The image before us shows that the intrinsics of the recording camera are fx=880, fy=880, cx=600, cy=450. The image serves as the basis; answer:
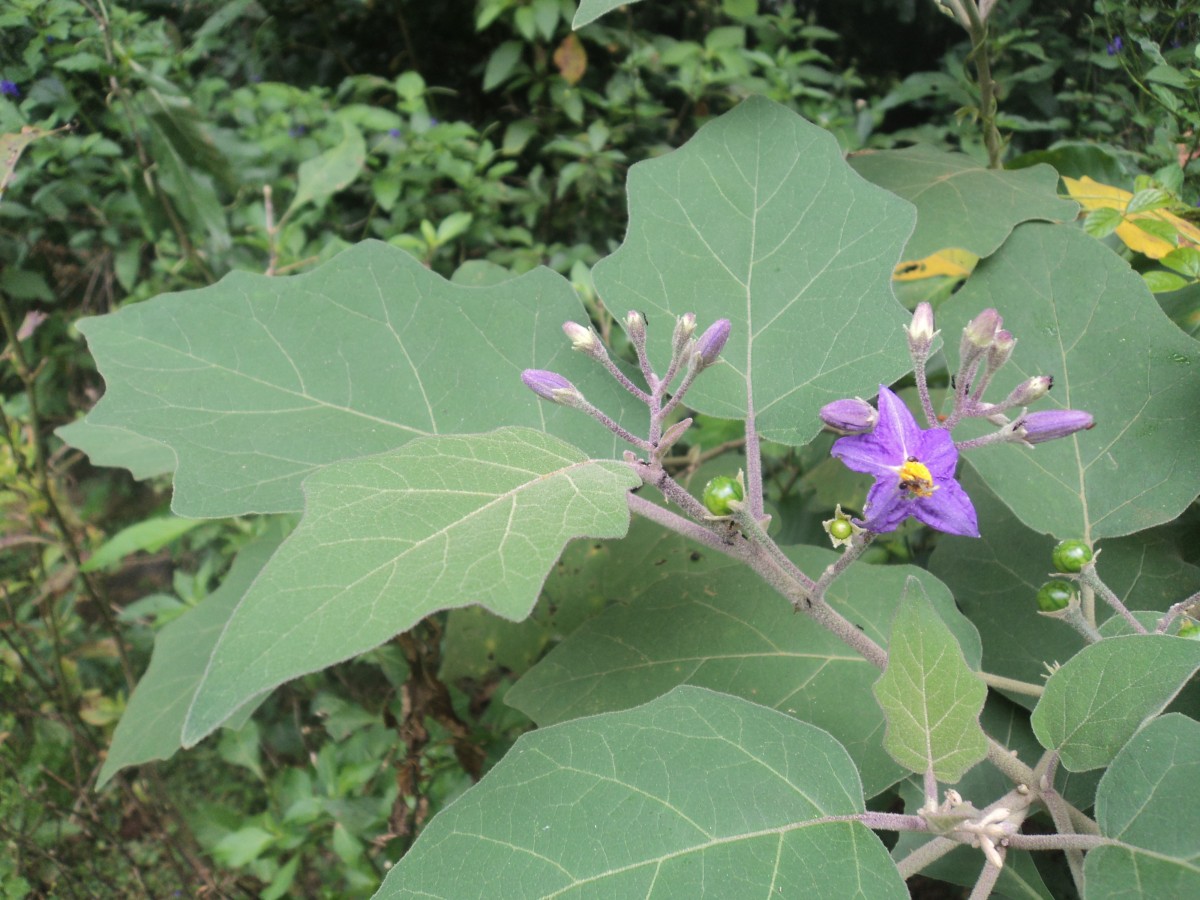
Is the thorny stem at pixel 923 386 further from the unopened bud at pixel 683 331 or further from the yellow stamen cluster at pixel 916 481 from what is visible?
the unopened bud at pixel 683 331

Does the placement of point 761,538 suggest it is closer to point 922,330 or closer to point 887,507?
point 887,507

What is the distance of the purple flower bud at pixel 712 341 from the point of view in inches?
30.1

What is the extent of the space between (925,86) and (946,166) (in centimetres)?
145

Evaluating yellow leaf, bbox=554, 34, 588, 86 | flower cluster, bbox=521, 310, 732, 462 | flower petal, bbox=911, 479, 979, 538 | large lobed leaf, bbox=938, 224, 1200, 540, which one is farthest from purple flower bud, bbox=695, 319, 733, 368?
yellow leaf, bbox=554, 34, 588, 86

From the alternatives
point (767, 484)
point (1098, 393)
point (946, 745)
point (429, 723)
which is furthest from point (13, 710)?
point (1098, 393)

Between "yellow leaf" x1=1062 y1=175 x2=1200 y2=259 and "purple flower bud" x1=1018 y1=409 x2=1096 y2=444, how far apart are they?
42 cm

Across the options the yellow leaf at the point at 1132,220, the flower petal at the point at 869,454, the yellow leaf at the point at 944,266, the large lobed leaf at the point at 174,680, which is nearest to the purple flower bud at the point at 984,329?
the flower petal at the point at 869,454

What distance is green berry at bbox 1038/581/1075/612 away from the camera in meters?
0.80

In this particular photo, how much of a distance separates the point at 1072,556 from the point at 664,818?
43cm

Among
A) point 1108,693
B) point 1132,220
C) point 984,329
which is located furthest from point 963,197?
point 1108,693

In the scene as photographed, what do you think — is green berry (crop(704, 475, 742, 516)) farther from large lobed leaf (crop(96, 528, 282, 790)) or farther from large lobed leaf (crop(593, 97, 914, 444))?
large lobed leaf (crop(96, 528, 282, 790))

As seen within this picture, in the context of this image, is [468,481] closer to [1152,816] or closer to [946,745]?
[946,745]

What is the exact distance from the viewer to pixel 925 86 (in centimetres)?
243

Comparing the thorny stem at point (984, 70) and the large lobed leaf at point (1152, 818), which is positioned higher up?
the thorny stem at point (984, 70)
